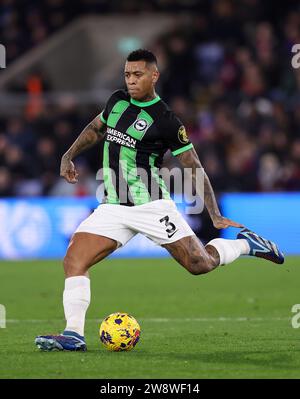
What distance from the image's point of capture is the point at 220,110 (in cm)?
1925

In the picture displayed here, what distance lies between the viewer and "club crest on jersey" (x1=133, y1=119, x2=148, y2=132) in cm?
845

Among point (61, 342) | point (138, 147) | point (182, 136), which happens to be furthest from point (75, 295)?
point (182, 136)

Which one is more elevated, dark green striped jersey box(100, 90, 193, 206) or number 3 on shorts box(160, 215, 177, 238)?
dark green striped jersey box(100, 90, 193, 206)

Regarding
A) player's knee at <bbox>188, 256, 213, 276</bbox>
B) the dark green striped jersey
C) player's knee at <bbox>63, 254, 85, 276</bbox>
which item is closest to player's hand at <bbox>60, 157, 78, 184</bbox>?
the dark green striped jersey

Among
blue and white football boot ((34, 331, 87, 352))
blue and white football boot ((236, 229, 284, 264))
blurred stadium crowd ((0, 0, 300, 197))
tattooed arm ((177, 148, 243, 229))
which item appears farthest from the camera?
blurred stadium crowd ((0, 0, 300, 197))

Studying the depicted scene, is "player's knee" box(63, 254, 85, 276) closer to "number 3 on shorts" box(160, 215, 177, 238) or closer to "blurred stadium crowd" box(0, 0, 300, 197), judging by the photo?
"number 3 on shorts" box(160, 215, 177, 238)

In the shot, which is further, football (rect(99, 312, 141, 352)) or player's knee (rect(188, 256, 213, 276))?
player's knee (rect(188, 256, 213, 276))

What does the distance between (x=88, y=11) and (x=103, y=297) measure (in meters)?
11.9

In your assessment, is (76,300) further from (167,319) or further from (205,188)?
(167,319)

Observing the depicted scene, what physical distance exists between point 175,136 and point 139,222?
732mm

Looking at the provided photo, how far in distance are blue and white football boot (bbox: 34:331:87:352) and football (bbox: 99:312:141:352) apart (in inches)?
8.4

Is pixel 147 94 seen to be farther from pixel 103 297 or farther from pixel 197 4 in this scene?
pixel 197 4

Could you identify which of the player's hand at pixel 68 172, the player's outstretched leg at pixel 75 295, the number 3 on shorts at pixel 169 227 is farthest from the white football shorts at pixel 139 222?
the player's hand at pixel 68 172

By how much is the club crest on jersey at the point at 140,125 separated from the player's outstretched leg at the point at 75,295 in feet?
3.12
